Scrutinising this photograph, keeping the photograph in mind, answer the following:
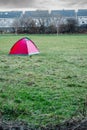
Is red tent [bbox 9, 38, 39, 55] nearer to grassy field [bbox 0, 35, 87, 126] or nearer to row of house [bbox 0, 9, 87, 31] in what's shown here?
grassy field [bbox 0, 35, 87, 126]

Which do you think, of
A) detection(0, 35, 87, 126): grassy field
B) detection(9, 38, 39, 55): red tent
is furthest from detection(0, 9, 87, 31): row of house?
detection(0, 35, 87, 126): grassy field

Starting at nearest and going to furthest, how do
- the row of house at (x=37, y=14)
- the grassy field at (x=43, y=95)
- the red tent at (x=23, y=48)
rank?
the grassy field at (x=43, y=95)
the red tent at (x=23, y=48)
the row of house at (x=37, y=14)

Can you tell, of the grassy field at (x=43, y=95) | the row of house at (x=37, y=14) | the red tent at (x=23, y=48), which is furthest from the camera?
the row of house at (x=37, y=14)

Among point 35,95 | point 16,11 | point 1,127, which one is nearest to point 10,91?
point 35,95

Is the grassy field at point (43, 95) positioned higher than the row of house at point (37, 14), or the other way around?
the row of house at point (37, 14)

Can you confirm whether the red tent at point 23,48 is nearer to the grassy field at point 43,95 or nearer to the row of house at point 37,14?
the grassy field at point 43,95

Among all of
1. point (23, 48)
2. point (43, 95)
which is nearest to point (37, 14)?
point (23, 48)

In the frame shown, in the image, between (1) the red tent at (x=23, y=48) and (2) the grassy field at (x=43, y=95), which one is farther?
(1) the red tent at (x=23, y=48)

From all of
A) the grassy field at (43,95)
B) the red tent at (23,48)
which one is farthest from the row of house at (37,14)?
the grassy field at (43,95)

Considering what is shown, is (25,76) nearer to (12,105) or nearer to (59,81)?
(59,81)

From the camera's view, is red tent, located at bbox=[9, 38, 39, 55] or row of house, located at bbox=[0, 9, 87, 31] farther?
row of house, located at bbox=[0, 9, 87, 31]

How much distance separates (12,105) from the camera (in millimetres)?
5074

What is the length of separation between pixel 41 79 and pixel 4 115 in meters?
2.98

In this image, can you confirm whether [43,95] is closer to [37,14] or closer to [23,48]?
[23,48]
